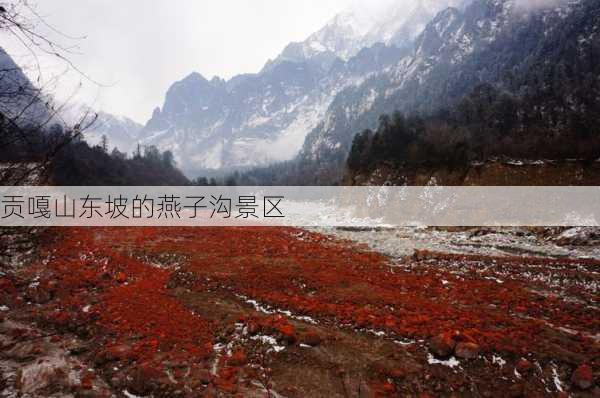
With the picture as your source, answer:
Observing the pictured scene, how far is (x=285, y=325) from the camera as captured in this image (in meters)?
7.67

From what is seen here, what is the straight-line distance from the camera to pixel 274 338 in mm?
7391

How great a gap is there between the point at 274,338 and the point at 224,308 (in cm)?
235

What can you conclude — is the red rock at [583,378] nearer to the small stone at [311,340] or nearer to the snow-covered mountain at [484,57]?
the small stone at [311,340]

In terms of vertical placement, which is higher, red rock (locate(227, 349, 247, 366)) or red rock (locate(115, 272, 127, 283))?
red rock (locate(115, 272, 127, 283))

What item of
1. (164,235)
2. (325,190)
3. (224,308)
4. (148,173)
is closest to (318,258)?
(224,308)

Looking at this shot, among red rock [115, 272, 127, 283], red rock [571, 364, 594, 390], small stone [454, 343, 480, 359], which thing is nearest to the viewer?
red rock [571, 364, 594, 390]

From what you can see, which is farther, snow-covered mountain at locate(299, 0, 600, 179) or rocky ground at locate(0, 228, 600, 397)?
snow-covered mountain at locate(299, 0, 600, 179)

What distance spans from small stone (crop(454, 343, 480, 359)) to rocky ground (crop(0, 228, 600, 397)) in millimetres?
22

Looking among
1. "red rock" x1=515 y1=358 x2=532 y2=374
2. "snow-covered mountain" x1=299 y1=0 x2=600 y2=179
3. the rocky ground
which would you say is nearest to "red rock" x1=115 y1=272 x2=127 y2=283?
the rocky ground

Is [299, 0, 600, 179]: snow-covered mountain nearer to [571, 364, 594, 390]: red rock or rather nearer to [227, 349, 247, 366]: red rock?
[571, 364, 594, 390]: red rock

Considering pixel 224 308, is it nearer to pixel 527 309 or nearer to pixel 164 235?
pixel 527 309

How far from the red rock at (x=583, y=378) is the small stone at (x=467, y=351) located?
1.57m

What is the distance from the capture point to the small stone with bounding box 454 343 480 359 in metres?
6.41

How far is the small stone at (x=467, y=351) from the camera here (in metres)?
6.41
